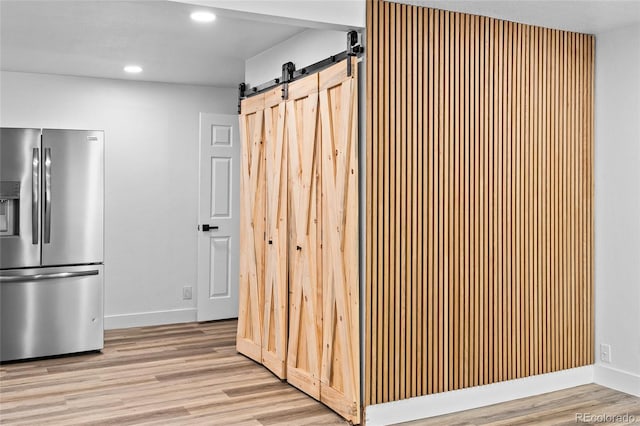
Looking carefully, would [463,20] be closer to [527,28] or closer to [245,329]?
[527,28]

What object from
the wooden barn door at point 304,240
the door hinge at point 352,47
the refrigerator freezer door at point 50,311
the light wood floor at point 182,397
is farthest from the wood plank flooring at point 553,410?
the refrigerator freezer door at point 50,311

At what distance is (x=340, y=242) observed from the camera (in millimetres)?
3646

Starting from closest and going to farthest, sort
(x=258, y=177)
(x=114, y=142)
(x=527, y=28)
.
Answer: (x=527, y=28) → (x=258, y=177) → (x=114, y=142)

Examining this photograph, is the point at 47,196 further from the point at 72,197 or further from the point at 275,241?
the point at 275,241

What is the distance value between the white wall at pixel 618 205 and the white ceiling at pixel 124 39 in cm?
221

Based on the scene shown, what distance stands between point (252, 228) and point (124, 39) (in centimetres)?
172

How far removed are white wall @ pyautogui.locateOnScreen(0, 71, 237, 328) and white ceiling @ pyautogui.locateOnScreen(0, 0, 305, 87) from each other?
0.30 meters

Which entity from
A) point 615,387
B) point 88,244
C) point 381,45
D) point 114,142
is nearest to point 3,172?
point 88,244

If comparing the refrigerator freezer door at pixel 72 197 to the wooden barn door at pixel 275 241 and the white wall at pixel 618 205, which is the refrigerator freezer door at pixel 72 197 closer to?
the wooden barn door at pixel 275 241

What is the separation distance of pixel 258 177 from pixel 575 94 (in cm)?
239

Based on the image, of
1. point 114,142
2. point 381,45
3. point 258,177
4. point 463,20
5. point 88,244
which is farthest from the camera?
point 114,142

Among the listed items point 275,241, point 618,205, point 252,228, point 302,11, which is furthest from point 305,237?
point 618,205

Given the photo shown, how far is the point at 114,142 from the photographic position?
6.21 metres

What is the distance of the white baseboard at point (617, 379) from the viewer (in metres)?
4.03
